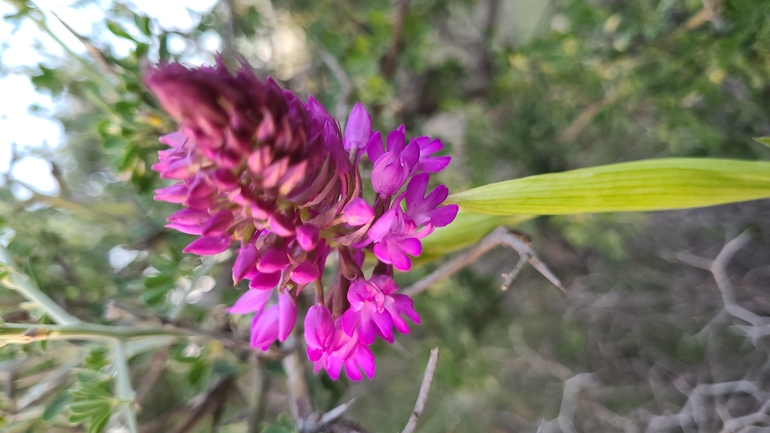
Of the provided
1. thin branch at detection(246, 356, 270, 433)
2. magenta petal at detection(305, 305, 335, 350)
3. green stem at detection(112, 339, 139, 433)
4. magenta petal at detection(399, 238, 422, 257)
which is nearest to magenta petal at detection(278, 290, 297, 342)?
magenta petal at detection(305, 305, 335, 350)

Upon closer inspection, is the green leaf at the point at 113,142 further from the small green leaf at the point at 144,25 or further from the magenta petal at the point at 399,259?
the magenta petal at the point at 399,259

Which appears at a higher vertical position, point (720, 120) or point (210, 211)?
point (210, 211)

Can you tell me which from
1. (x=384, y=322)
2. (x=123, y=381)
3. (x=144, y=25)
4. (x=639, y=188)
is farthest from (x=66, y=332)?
(x=639, y=188)

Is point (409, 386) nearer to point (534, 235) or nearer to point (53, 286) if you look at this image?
point (534, 235)

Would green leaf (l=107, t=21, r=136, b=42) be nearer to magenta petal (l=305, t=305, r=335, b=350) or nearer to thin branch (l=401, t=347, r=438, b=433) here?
magenta petal (l=305, t=305, r=335, b=350)

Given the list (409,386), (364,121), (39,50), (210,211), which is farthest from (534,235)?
(39,50)

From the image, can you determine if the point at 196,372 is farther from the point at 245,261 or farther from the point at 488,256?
the point at 488,256

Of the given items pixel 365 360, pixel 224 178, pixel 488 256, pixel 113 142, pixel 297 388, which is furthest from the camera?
pixel 488 256
